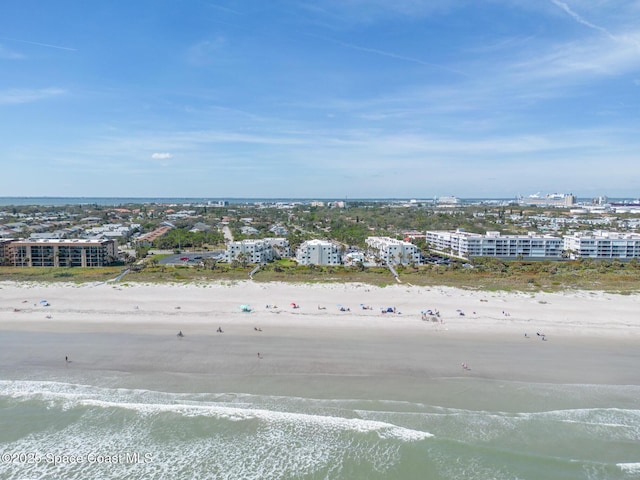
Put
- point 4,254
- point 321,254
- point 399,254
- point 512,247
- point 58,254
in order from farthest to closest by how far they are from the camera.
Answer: point 512,247
point 399,254
point 321,254
point 4,254
point 58,254

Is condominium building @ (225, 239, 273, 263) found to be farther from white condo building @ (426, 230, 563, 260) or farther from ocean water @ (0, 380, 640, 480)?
ocean water @ (0, 380, 640, 480)

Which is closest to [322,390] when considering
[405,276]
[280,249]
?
[405,276]

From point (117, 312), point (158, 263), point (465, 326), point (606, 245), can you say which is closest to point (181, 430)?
point (117, 312)

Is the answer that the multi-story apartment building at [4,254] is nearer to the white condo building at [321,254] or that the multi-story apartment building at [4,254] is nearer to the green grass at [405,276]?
the green grass at [405,276]

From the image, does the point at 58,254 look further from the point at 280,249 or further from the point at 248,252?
the point at 280,249

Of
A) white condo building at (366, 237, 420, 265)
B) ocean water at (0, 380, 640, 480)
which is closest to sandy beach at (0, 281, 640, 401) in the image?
ocean water at (0, 380, 640, 480)

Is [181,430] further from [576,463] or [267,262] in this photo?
[267,262]
